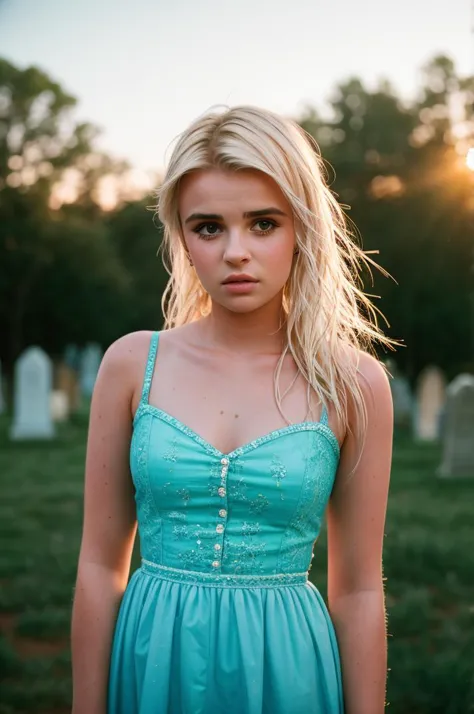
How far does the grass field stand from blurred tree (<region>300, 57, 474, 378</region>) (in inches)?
474

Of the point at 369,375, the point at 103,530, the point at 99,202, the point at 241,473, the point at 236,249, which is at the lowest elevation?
the point at 103,530

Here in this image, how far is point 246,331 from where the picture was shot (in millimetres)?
2287

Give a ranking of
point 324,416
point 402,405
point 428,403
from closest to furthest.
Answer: point 324,416 → point 428,403 → point 402,405

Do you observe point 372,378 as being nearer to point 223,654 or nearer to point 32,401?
point 223,654

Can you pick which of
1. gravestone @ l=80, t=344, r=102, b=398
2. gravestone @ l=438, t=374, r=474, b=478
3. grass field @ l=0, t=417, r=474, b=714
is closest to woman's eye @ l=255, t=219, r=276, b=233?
grass field @ l=0, t=417, r=474, b=714

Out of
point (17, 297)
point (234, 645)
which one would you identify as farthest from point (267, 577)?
point (17, 297)

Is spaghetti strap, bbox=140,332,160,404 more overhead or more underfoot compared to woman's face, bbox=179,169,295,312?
more underfoot

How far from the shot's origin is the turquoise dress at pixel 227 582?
209 cm

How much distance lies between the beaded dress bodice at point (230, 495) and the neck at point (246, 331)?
0.24 meters

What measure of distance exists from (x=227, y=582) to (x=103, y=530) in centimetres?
33

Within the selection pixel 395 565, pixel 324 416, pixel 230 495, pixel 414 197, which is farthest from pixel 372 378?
pixel 414 197

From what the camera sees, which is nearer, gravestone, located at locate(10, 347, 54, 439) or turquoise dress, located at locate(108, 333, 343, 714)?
turquoise dress, located at locate(108, 333, 343, 714)

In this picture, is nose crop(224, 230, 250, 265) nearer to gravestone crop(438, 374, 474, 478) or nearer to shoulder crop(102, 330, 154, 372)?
shoulder crop(102, 330, 154, 372)

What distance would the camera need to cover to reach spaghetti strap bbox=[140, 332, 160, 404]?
222cm
